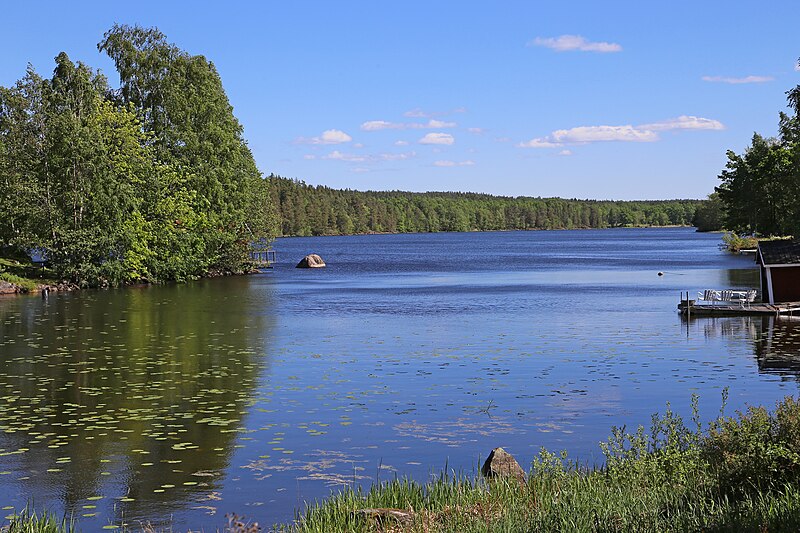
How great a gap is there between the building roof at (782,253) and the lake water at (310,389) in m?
5.17

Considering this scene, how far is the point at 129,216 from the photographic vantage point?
66062mm

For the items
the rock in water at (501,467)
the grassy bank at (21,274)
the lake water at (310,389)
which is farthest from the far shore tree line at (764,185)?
the rock in water at (501,467)

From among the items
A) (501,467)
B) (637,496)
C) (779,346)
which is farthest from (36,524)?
(779,346)

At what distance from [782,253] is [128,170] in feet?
142

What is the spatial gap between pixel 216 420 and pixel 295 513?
7502 millimetres

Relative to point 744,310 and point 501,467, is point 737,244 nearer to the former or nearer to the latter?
point 744,310

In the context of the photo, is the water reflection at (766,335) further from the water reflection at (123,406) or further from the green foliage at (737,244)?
the green foliage at (737,244)

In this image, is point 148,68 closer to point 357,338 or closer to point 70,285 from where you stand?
point 70,285

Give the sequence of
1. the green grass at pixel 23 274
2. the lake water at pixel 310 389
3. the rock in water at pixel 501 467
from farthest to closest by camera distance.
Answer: the green grass at pixel 23 274 < the lake water at pixel 310 389 < the rock in water at pixel 501 467

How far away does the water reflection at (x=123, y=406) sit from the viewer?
15430 mm

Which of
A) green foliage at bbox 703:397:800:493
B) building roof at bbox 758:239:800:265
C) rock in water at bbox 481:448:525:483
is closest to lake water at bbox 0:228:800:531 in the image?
rock in water at bbox 481:448:525:483

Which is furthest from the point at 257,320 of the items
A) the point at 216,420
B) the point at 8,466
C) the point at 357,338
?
the point at 8,466

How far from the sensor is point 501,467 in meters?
15.1

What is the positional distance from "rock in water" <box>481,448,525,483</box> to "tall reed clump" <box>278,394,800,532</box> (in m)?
0.42
